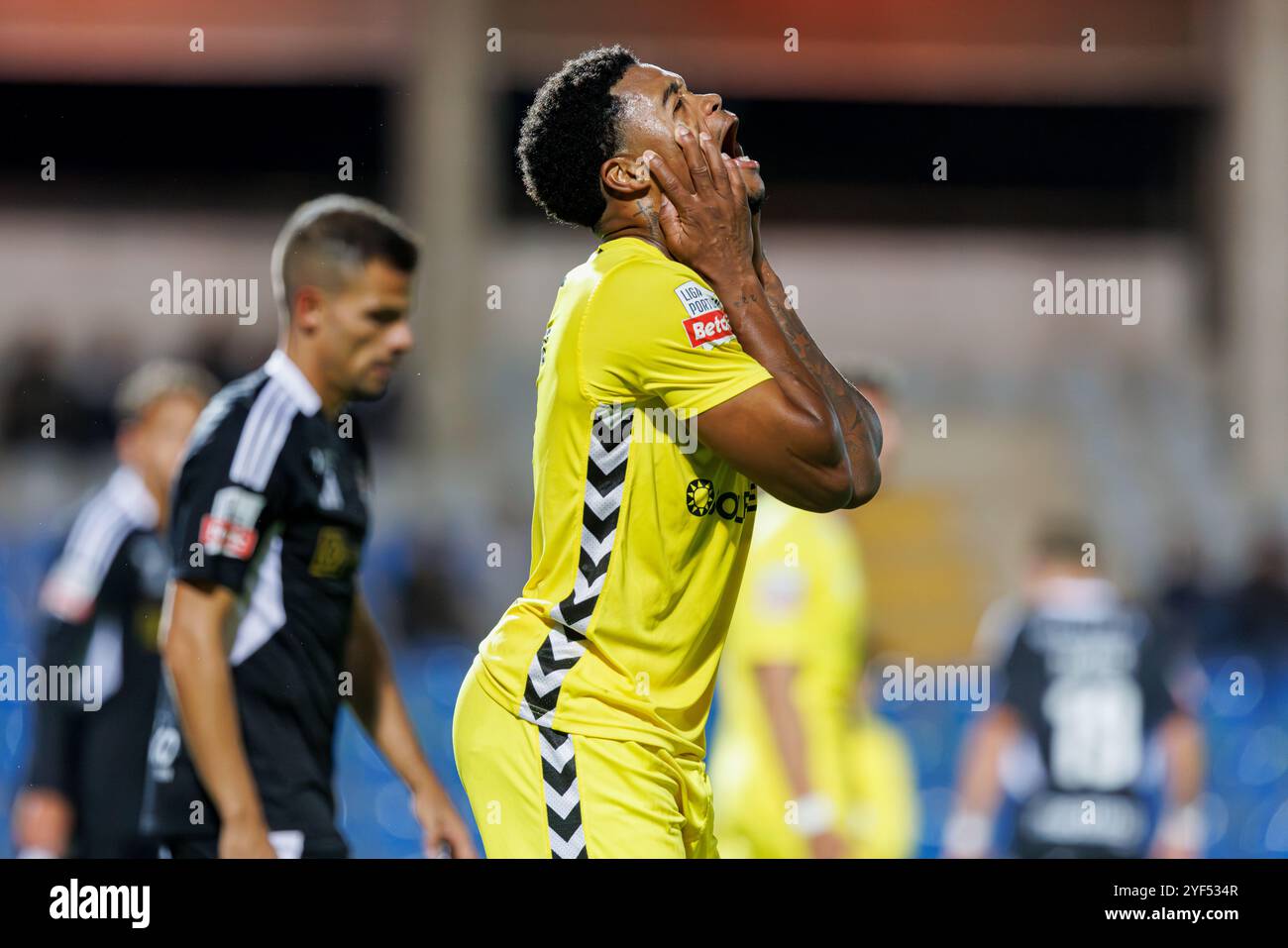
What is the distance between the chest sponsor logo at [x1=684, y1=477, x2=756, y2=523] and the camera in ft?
9.82

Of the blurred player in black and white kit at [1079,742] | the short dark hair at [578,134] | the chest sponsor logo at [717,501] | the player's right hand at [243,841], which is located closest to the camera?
the chest sponsor logo at [717,501]

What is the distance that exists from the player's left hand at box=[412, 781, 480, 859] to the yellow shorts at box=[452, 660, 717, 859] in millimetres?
966

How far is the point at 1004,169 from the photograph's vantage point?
17.5 metres

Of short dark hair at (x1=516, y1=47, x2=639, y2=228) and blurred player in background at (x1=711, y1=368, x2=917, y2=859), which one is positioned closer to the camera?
short dark hair at (x1=516, y1=47, x2=639, y2=228)

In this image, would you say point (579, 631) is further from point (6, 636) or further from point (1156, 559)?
point (1156, 559)

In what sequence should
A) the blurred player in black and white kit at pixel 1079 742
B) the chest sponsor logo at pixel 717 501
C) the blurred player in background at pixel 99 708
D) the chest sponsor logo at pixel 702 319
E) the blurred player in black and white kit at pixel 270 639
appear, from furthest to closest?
1. the blurred player in black and white kit at pixel 1079 742
2. the blurred player in background at pixel 99 708
3. the blurred player in black and white kit at pixel 270 639
4. the chest sponsor logo at pixel 717 501
5. the chest sponsor logo at pixel 702 319

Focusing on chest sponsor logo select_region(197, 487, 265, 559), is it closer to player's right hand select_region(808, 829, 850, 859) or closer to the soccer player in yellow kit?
the soccer player in yellow kit

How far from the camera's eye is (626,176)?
3.07 metres

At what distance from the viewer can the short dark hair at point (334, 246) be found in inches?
183

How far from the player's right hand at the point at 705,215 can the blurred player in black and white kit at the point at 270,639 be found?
5.43 feet

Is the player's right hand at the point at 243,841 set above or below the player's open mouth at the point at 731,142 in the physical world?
below

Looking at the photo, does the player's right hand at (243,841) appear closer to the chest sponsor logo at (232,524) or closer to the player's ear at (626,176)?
the chest sponsor logo at (232,524)

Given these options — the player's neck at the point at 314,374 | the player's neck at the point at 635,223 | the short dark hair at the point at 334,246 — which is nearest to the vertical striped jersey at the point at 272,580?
the player's neck at the point at 314,374

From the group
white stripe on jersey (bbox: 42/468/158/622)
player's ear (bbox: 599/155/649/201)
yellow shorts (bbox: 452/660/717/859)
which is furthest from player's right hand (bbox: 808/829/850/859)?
player's ear (bbox: 599/155/649/201)
